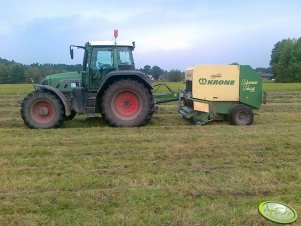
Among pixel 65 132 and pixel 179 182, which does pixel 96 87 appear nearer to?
pixel 65 132

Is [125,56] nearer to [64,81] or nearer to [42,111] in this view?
[64,81]

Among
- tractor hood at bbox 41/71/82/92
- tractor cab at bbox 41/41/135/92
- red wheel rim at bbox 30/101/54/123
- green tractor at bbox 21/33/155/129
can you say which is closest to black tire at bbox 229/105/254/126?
green tractor at bbox 21/33/155/129

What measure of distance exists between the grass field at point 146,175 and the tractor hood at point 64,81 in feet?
4.77

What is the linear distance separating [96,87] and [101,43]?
1.03 metres

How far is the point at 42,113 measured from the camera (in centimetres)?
964

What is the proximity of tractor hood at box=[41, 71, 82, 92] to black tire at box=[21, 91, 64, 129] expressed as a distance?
531 mm

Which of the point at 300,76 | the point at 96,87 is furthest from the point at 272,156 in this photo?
the point at 300,76

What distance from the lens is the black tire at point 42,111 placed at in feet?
31.5

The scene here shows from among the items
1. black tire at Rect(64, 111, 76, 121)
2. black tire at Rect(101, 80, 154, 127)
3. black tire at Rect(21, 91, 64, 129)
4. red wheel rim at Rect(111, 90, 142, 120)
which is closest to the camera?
black tire at Rect(21, 91, 64, 129)

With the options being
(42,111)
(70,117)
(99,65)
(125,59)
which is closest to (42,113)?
(42,111)

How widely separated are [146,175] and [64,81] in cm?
539

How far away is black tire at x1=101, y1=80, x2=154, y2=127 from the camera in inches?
383

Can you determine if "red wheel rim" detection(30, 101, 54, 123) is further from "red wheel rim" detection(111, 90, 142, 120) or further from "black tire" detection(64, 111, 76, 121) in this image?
"red wheel rim" detection(111, 90, 142, 120)

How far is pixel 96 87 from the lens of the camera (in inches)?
396
